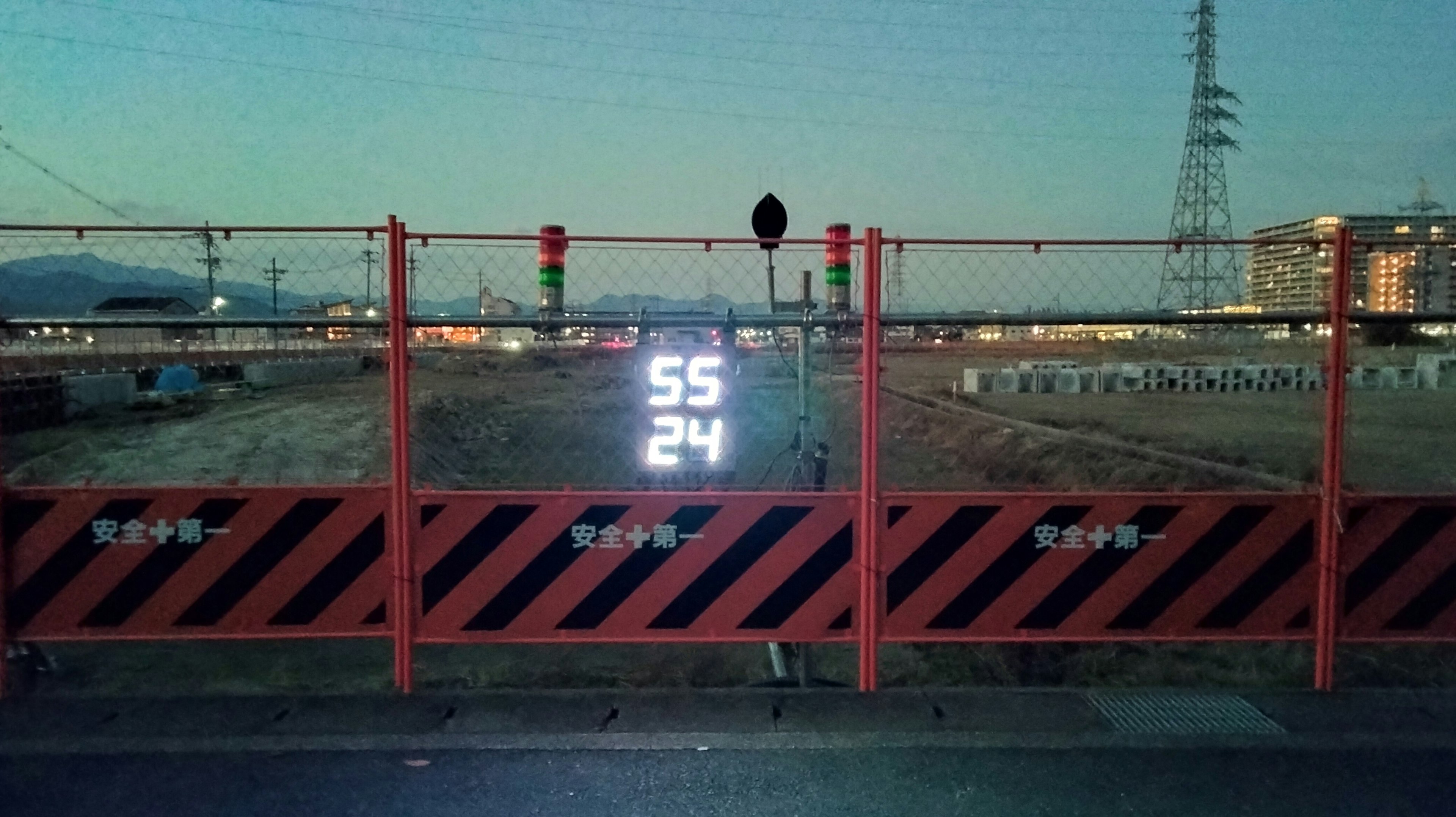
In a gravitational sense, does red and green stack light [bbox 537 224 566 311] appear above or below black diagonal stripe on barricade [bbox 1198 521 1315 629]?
above

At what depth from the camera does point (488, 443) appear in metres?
18.6

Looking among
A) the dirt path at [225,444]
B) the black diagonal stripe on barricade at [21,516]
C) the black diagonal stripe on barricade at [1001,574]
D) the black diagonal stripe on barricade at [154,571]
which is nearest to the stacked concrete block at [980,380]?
the dirt path at [225,444]

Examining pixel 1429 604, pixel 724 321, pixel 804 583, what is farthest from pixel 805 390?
pixel 1429 604

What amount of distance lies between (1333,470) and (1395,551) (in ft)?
1.92

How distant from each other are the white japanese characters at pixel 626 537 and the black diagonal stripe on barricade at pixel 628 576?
0.08 feet

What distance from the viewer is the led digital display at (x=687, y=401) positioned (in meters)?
5.09

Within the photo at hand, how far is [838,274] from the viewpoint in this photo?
17.1ft

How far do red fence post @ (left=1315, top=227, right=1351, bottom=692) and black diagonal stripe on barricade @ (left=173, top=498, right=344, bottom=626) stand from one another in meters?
5.16

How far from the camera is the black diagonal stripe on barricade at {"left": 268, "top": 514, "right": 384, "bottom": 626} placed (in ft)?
16.9

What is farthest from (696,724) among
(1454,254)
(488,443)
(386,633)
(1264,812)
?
(488,443)

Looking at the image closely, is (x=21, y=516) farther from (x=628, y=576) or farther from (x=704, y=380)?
(x=704, y=380)

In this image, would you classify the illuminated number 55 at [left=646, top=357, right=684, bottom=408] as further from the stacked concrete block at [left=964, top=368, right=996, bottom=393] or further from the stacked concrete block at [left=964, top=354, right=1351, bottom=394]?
the stacked concrete block at [left=964, top=368, right=996, bottom=393]

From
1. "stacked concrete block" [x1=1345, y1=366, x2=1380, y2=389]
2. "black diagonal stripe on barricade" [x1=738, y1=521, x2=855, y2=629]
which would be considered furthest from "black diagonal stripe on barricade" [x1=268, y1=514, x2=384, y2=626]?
"stacked concrete block" [x1=1345, y1=366, x2=1380, y2=389]

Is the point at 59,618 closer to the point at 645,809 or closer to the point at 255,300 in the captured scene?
the point at 255,300
